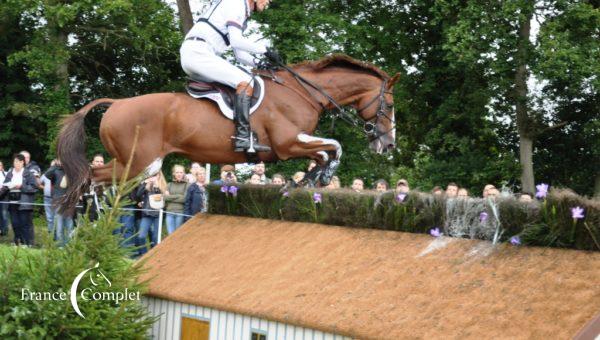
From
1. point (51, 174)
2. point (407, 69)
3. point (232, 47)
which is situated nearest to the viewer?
point (232, 47)

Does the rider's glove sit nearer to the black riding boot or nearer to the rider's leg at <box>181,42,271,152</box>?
the rider's leg at <box>181,42,271,152</box>

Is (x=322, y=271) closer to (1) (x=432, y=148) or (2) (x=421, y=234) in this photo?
(2) (x=421, y=234)

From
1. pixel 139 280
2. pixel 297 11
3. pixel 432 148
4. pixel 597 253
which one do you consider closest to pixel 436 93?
pixel 432 148

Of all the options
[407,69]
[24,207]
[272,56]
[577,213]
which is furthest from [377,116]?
[407,69]

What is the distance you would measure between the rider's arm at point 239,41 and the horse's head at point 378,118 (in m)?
1.24

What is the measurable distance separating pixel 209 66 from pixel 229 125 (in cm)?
58

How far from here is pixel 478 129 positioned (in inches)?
802

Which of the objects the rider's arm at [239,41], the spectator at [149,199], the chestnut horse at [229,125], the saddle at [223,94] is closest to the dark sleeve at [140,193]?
the spectator at [149,199]

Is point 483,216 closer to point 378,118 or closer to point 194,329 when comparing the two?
point 194,329

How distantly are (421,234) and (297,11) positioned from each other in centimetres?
1379

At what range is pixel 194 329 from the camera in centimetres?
723

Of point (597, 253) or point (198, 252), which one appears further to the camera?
point (198, 252)
